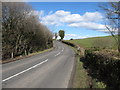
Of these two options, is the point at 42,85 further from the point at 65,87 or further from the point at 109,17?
the point at 109,17

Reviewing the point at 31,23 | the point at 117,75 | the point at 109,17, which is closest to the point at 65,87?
the point at 117,75

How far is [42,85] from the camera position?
793 cm

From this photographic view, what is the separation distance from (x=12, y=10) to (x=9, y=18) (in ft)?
6.57

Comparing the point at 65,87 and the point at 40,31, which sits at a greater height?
the point at 40,31

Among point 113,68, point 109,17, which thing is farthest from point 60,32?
point 113,68

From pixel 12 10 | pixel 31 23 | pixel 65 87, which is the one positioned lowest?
pixel 65 87

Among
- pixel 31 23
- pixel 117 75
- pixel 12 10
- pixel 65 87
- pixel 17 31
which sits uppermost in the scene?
pixel 12 10

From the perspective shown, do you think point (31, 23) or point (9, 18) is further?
point (31, 23)

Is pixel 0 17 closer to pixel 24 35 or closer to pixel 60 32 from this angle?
pixel 24 35

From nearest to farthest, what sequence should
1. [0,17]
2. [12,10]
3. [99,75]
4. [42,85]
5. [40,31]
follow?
[42,85] < [99,75] < [0,17] < [12,10] < [40,31]

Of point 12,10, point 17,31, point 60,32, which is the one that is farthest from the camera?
point 60,32

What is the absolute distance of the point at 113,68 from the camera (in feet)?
26.1

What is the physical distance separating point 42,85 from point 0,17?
23.1 metres

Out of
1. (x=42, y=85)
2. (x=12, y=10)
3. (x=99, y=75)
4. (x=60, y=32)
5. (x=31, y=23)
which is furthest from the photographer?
(x=60, y=32)
